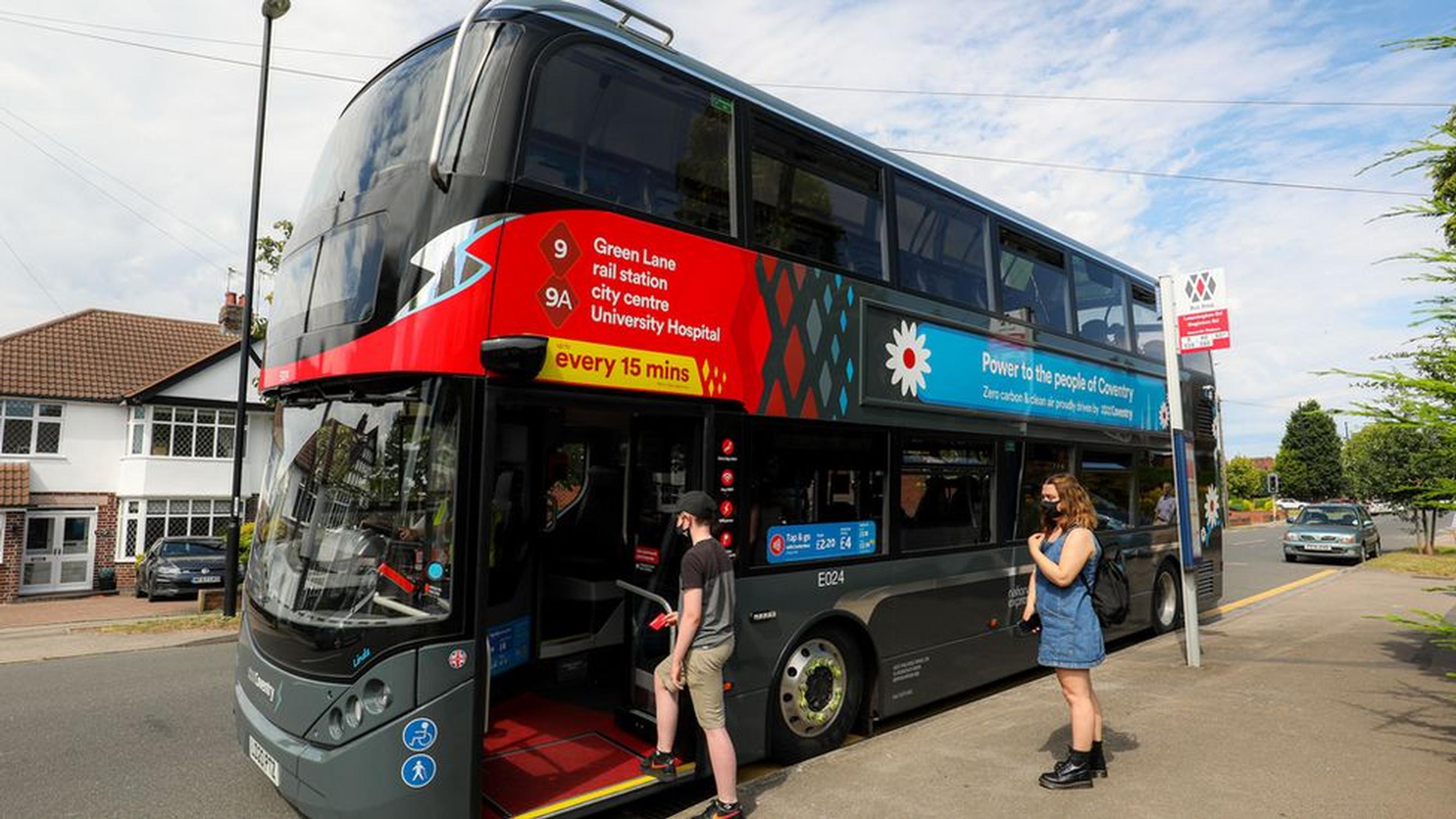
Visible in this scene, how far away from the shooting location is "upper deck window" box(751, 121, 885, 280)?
Answer: 538 cm

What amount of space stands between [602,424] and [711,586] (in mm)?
2414

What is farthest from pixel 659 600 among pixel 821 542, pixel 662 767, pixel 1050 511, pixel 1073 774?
pixel 1073 774

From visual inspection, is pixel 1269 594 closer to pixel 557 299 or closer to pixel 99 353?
pixel 557 299

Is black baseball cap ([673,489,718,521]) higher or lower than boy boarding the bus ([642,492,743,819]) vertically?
higher

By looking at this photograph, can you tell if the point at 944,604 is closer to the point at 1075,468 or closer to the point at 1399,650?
the point at 1075,468

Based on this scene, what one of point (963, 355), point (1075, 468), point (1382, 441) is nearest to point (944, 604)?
point (963, 355)

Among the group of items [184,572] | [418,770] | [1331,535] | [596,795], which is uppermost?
[418,770]

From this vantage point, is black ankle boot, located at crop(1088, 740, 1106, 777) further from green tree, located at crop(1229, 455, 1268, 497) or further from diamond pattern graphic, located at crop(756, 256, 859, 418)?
green tree, located at crop(1229, 455, 1268, 497)

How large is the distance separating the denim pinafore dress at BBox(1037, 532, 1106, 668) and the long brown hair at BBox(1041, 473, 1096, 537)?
81mm

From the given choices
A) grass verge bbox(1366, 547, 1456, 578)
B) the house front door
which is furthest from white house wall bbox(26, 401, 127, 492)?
grass verge bbox(1366, 547, 1456, 578)

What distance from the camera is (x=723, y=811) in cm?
427

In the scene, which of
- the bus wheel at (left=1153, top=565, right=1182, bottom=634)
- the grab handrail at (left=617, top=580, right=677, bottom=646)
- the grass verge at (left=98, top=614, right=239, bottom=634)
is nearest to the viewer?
the grab handrail at (left=617, top=580, right=677, bottom=646)

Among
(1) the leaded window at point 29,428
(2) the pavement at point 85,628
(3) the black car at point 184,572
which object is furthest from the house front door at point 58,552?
(3) the black car at point 184,572

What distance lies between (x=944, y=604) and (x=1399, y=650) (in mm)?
6195
